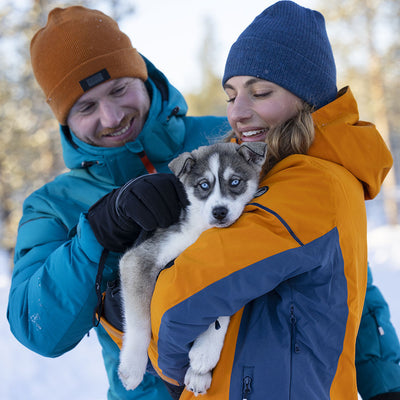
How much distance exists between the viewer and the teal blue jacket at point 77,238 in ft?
8.29

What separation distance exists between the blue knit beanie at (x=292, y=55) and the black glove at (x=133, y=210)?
1.01 m

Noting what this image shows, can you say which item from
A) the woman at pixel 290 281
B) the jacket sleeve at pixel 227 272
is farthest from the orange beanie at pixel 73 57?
the jacket sleeve at pixel 227 272

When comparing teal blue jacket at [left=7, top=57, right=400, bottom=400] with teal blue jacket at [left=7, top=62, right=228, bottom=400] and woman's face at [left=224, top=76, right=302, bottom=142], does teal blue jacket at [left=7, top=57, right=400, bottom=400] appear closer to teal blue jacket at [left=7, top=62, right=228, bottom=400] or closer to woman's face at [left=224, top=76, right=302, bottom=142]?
teal blue jacket at [left=7, top=62, right=228, bottom=400]

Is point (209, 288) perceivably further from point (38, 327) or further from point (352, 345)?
point (38, 327)

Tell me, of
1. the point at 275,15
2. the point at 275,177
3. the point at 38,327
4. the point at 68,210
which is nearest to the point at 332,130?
the point at 275,177

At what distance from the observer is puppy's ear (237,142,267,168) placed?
8.34ft

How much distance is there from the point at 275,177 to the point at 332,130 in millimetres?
449

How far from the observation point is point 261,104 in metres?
2.53

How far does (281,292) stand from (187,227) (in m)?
0.96

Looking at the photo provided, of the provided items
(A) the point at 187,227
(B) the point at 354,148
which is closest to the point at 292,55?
(B) the point at 354,148

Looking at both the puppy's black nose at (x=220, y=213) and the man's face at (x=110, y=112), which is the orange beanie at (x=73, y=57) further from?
the puppy's black nose at (x=220, y=213)

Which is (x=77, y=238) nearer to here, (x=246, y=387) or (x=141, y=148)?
(x=141, y=148)

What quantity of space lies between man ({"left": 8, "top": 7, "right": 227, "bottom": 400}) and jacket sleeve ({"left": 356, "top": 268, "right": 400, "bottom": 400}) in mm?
1441

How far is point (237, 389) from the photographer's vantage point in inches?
71.6
